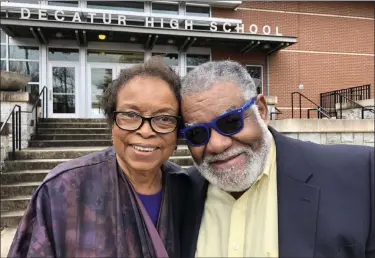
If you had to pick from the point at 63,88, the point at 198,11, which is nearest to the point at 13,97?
the point at 63,88

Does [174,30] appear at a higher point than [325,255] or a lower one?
higher

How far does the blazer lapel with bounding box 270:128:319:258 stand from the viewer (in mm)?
1541

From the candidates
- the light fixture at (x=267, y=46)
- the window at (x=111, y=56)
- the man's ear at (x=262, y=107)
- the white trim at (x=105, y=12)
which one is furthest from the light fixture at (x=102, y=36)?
the man's ear at (x=262, y=107)

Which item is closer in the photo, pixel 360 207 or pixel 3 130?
pixel 360 207

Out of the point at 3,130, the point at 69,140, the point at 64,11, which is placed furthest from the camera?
the point at 64,11

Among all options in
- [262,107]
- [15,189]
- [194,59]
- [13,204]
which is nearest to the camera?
[262,107]

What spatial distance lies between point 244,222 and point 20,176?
541 cm

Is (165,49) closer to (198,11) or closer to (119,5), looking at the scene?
(198,11)

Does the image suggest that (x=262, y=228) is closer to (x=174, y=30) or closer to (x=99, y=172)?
(x=99, y=172)

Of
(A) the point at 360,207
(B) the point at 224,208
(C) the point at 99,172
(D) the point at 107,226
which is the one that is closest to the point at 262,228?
(B) the point at 224,208

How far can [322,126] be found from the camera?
7023 millimetres

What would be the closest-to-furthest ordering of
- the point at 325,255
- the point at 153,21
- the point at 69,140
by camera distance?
the point at 325,255, the point at 69,140, the point at 153,21

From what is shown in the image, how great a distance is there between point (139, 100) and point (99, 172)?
1.38 ft

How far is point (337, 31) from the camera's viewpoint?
617 inches
